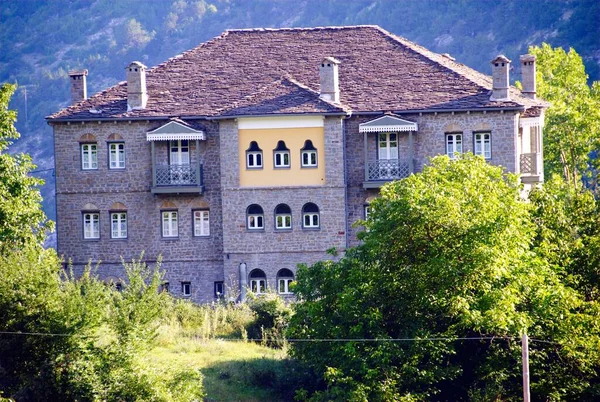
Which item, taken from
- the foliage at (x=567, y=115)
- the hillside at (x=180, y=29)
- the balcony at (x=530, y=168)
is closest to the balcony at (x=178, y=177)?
the balcony at (x=530, y=168)

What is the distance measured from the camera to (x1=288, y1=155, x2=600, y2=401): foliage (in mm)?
35312

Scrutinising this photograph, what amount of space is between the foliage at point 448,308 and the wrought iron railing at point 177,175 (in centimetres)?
1449

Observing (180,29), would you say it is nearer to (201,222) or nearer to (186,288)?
(201,222)

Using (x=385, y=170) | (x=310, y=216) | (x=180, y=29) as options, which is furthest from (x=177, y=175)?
(x=180, y=29)

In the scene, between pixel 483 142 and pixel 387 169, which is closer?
pixel 483 142

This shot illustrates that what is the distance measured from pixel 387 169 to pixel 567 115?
645 inches

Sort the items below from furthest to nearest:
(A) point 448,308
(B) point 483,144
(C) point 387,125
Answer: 1. (B) point 483,144
2. (C) point 387,125
3. (A) point 448,308

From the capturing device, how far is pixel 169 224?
52.5 meters

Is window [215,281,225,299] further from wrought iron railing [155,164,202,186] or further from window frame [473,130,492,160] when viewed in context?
window frame [473,130,492,160]

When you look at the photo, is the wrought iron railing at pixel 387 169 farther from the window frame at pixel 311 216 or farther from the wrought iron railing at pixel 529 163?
the wrought iron railing at pixel 529 163

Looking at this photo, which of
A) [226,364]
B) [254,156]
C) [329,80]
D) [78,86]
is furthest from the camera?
[78,86]

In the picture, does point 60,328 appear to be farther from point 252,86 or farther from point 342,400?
point 252,86

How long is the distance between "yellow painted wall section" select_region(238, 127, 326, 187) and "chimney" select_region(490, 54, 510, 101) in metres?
6.30

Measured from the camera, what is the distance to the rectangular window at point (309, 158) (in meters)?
51.4
